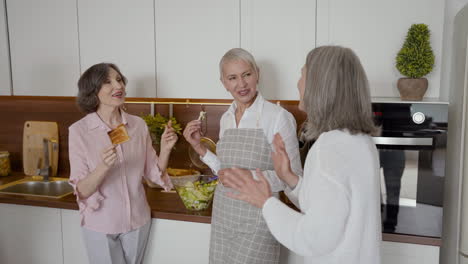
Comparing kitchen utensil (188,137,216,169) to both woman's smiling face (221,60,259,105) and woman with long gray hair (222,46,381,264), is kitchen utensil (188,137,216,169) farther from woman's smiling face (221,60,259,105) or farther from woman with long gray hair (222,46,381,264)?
woman with long gray hair (222,46,381,264)

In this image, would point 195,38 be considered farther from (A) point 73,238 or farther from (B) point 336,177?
(B) point 336,177

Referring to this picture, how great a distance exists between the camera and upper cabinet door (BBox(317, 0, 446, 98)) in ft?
5.70

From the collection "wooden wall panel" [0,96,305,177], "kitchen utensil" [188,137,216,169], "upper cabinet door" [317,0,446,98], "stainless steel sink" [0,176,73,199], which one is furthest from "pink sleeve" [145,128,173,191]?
"upper cabinet door" [317,0,446,98]

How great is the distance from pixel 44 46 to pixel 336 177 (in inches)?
82.2

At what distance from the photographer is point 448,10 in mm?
1735

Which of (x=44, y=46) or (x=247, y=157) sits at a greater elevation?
(x=44, y=46)

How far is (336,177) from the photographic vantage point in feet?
3.18

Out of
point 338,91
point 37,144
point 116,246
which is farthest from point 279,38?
point 37,144

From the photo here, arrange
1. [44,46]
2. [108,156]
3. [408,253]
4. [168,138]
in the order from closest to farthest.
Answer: [108,156]
[408,253]
[168,138]
[44,46]

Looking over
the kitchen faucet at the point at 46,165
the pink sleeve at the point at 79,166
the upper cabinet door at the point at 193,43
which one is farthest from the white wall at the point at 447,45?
the kitchen faucet at the point at 46,165

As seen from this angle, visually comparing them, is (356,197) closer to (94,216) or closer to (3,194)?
(94,216)

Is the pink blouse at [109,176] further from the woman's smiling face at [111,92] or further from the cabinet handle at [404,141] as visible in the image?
the cabinet handle at [404,141]

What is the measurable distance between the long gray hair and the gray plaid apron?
1.91 feet

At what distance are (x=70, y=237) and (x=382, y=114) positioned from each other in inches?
66.0
